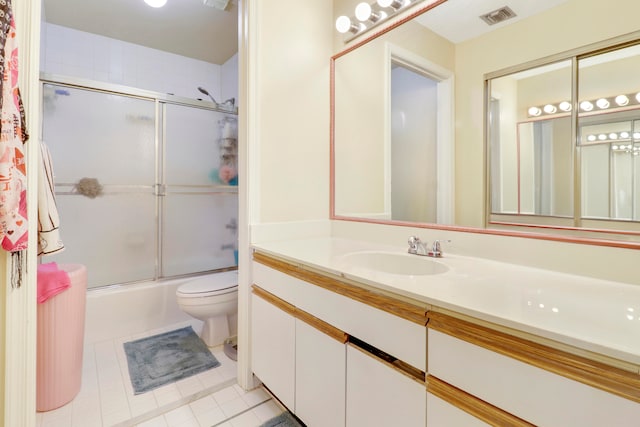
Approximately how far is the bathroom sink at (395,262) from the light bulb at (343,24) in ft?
4.00

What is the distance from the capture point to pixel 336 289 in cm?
99

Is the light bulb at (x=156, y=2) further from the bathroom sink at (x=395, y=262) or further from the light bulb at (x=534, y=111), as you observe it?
the light bulb at (x=534, y=111)

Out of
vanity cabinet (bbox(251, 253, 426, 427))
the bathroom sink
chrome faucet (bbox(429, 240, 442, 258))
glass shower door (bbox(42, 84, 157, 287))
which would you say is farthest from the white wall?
glass shower door (bbox(42, 84, 157, 287))

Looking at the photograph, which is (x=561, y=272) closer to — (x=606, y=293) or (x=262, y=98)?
(x=606, y=293)

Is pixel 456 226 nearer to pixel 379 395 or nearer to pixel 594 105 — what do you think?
pixel 594 105

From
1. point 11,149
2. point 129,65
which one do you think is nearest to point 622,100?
point 11,149

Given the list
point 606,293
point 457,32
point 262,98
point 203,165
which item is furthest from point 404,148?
point 203,165

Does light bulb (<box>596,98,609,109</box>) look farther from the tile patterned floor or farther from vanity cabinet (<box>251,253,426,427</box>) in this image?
the tile patterned floor

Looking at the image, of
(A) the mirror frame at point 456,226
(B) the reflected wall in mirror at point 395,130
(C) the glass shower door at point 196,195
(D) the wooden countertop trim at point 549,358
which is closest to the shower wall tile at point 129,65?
(C) the glass shower door at point 196,195

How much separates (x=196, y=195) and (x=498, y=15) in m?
2.42

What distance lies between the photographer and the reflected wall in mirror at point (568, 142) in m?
0.86

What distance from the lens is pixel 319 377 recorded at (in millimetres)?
1057

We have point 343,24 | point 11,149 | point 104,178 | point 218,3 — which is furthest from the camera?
→ point 104,178

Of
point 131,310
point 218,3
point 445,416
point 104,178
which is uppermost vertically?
point 218,3
